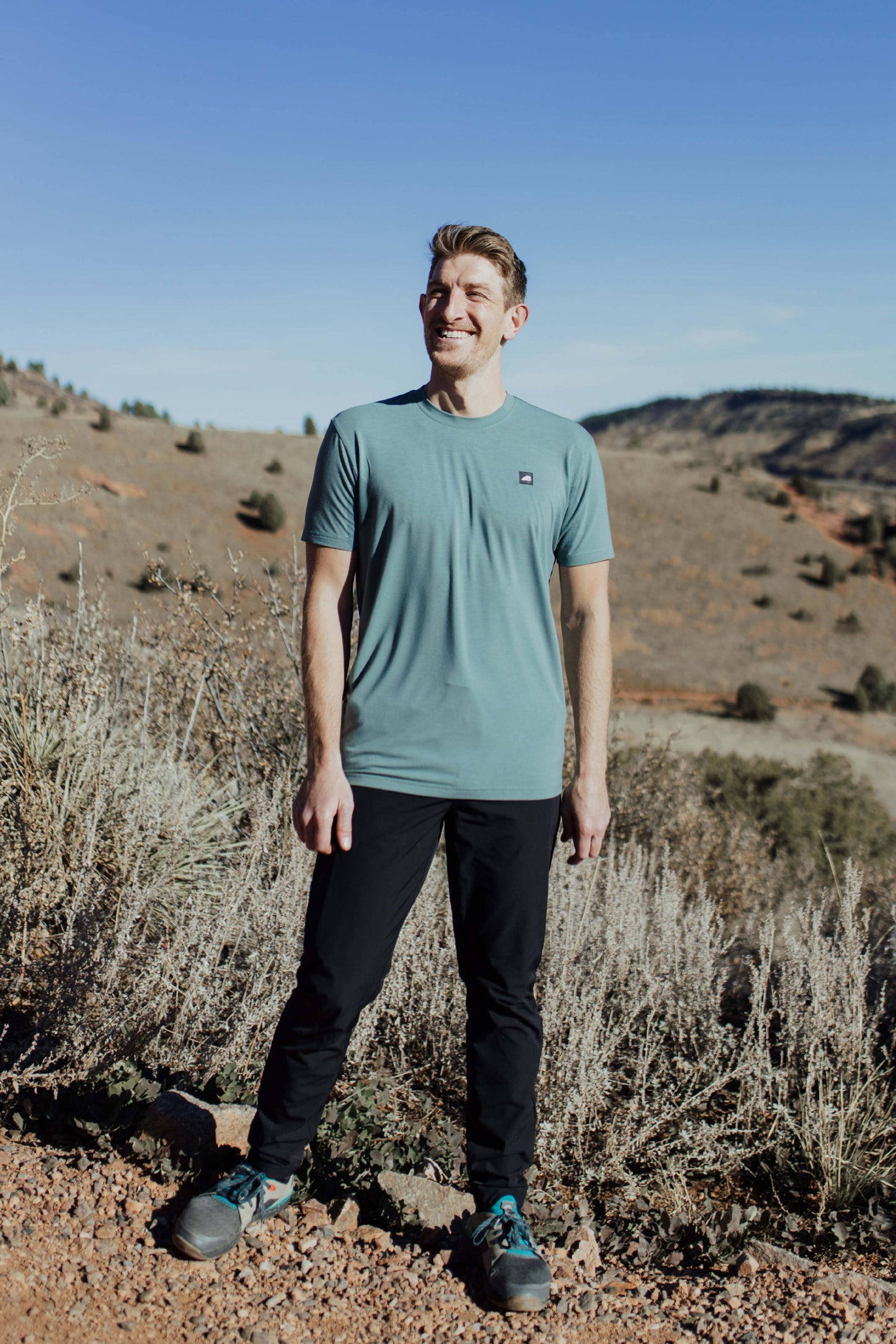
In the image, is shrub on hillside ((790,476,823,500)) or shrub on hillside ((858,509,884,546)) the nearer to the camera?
shrub on hillside ((858,509,884,546))

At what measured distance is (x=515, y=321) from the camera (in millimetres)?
2135

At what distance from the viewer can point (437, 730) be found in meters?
1.95

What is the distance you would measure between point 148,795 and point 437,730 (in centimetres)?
187

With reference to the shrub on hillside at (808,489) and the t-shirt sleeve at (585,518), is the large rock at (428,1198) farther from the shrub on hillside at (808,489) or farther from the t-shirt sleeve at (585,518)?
the shrub on hillside at (808,489)

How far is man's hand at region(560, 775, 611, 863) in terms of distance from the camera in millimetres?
2115

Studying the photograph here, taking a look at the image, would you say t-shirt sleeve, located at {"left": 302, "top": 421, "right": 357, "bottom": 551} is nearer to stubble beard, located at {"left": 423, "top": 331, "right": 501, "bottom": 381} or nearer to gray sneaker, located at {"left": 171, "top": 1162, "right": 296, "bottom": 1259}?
stubble beard, located at {"left": 423, "top": 331, "right": 501, "bottom": 381}

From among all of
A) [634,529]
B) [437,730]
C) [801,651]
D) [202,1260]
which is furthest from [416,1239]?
[634,529]

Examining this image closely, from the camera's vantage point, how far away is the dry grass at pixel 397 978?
100 inches

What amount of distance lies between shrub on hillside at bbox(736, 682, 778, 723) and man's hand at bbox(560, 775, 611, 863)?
1846 cm

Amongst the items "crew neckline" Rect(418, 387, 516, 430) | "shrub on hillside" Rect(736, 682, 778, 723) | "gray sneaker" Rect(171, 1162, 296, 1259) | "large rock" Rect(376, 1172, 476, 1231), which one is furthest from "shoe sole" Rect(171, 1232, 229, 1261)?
"shrub on hillside" Rect(736, 682, 778, 723)

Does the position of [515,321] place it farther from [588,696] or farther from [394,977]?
[394,977]

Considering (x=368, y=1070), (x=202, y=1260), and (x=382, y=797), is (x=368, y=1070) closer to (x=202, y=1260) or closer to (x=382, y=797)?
(x=202, y=1260)

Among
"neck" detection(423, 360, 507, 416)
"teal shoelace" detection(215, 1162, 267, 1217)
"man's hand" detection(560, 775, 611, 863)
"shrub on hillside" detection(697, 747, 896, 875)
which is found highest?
"neck" detection(423, 360, 507, 416)

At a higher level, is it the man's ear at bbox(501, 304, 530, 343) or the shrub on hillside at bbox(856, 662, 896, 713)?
the man's ear at bbox(501, 304, 530, 343)
